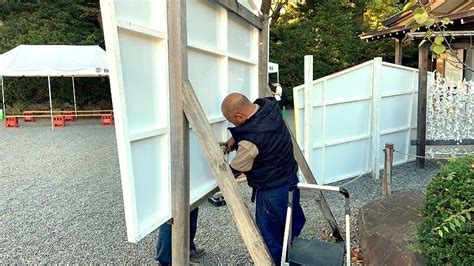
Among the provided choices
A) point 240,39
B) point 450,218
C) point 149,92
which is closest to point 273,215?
point 450,218

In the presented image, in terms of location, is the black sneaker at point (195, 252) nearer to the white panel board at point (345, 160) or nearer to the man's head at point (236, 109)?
the man's head at point (236, 109)

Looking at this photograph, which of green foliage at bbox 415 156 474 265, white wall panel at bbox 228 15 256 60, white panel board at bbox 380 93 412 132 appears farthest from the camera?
white panel board at bbox 380 93 412 132

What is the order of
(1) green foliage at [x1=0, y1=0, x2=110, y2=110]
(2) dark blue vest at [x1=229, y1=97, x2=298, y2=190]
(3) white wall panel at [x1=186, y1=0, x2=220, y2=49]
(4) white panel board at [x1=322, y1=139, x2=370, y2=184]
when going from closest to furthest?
(3) white wall panel at [x1=186, y1=0, x2=220, y2=49]
(2) dark blue vest at [x1=229, y1=97, x2=298, y2=190]
(4) white panel board at [x1=322, y1=139, x2=370, y2=184]
(1) green foliage at [x1=0, y1=0, x2=110, y2=110]

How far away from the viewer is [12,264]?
385cm

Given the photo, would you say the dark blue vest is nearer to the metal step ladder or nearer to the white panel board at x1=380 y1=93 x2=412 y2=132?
the metal step ladder

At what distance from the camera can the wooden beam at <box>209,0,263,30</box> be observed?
3.16 metres

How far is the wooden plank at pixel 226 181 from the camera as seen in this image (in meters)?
2.39

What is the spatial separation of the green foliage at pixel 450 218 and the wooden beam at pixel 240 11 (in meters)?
1.98

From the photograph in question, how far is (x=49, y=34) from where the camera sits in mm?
17953

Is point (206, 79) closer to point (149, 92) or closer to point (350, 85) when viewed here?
point (149, 92)

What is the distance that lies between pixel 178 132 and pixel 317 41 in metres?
18.8

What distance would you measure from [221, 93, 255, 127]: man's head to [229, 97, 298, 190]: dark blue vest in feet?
0.16

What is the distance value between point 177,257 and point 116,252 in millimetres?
1784

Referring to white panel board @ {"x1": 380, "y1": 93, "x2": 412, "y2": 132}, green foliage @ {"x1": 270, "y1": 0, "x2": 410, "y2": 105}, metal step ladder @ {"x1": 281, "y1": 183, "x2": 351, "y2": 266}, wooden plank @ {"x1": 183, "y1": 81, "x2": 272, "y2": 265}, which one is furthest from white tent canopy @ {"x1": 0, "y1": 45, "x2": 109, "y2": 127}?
wooden plank @ {"x1": 183, "y1": 81, "x2": 272, "y2": 265}
